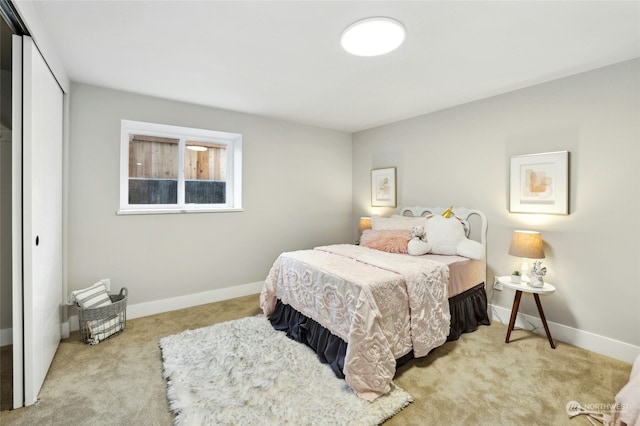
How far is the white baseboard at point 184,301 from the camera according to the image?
287cm

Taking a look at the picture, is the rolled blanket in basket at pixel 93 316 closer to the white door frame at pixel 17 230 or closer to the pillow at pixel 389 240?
the white door frame at pixel 17 230

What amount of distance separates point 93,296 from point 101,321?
24 cm

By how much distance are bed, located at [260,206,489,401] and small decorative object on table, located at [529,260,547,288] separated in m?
0.43

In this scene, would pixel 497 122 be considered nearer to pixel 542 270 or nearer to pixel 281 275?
pixel 542 270

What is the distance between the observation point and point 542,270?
7.93 ft

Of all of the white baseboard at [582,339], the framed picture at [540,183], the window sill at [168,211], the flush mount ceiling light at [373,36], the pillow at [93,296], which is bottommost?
the white baseboard at [582,339]

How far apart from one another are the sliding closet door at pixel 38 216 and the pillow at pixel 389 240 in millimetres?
2790

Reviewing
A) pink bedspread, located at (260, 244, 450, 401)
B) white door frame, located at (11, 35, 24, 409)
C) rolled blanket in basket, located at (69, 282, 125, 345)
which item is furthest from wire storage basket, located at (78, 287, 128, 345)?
pink bedspread, located at (260, 244, 450, 401)

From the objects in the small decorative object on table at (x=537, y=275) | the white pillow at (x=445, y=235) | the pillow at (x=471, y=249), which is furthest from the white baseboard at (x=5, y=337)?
the small decorative object on table at (x=537, y=275)

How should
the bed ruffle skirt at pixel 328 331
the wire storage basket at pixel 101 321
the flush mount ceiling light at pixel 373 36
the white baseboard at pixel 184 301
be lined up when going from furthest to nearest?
the white baseboard at pixel 184 301, the wire storage basket at pixel 101 321, the bed ruffle skirt at pixel 328 331, the flush mount ceiling light at pixel 373 36

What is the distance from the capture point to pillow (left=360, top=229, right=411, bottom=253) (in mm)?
3028

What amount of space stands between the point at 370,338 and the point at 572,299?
201 cm

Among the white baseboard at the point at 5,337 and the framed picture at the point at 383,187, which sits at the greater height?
the framed picture at the point at 383,187

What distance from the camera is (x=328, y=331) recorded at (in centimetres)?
212
